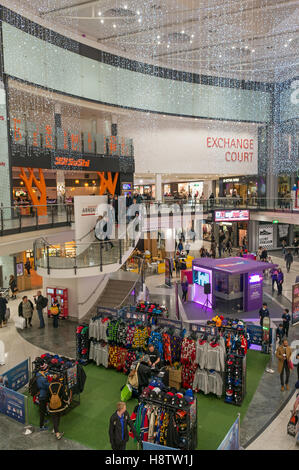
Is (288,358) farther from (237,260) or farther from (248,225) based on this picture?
(248,225)

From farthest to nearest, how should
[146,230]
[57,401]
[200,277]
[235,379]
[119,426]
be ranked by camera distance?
[146,230] < [200,277] < [235,379] < [57,401] < [119,426]

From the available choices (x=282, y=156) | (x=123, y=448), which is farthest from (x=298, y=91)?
(x=123, y=448)

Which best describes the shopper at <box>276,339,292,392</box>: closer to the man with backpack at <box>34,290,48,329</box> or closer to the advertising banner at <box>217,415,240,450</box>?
the advertising banner at <box>217,415,240,450</box>

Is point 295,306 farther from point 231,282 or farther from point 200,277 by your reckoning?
point 200,277

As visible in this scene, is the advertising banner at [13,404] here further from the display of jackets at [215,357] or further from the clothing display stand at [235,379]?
the clothing display stand at [235,379]

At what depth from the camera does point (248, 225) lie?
95.0 ft

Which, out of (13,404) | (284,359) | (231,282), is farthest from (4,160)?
(284,359)

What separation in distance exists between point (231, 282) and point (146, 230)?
6.90 m

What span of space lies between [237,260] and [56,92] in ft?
41.6

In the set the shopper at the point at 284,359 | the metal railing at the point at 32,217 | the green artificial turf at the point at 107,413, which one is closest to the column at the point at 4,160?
the metal railing at the point at 32,217

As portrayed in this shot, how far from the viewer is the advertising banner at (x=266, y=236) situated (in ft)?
94.9

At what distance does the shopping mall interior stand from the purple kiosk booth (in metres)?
0.07

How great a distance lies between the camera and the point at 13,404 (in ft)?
23.6

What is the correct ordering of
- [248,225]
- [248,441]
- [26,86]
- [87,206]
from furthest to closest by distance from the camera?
1. [248,225]
2. [26,86]
3. [87,206]
4. [248,441]
